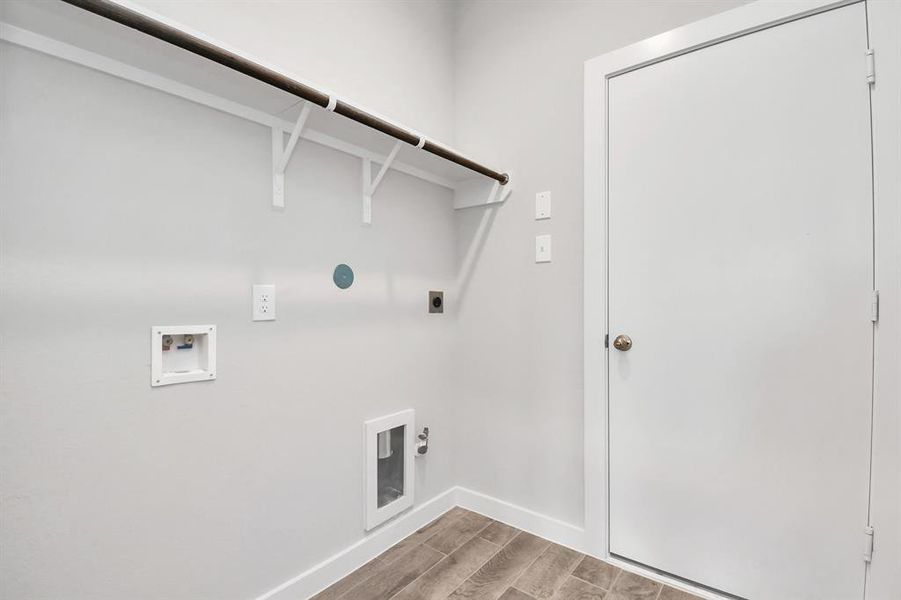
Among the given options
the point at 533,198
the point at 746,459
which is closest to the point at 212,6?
the point at 533,198

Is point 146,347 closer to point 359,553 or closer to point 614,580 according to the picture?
point 359,553

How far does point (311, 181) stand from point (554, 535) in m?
1.85

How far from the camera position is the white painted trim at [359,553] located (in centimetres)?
143

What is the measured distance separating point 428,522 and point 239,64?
2001mm

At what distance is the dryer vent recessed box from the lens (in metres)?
1.13

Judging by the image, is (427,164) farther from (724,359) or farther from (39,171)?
(724,359)

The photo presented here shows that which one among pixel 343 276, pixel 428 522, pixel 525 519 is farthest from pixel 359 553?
pixel 343 276

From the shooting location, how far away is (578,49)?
1.78 m

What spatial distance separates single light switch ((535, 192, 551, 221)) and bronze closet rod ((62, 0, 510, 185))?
0.53 meters

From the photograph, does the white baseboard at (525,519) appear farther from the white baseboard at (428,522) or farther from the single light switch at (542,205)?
the single light switch at (542,205)

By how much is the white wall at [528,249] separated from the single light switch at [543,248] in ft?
0.10

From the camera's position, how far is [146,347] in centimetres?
111

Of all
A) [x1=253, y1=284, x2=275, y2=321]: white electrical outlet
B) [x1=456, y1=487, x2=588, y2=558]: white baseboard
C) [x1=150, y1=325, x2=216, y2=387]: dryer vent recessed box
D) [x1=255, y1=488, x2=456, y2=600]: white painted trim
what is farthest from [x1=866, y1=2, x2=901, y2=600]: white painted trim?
[x1=150, y1=325, x2=216, y2=387]: dryer vent recessed box

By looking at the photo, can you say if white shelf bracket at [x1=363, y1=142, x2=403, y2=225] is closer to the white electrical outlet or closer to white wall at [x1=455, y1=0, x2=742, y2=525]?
the white electrical outlet
